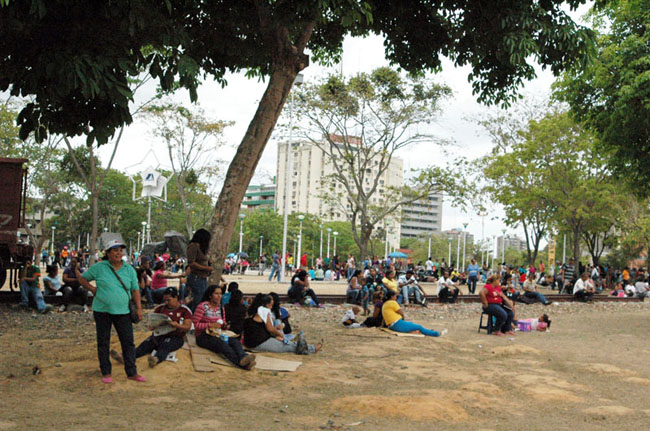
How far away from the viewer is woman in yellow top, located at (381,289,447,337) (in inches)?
512

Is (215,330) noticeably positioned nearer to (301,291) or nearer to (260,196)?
(301,291)

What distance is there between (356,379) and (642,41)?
1234cm

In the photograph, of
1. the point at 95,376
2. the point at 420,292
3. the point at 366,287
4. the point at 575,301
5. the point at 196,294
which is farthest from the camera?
the point at 575,301

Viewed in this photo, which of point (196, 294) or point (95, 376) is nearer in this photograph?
point (95, 376)

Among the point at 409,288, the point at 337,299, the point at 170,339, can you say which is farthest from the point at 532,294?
the point at 170,339

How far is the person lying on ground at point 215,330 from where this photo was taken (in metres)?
8.59

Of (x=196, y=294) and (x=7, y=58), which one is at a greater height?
(x=7, y=58)

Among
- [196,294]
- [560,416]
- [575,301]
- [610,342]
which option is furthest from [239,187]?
[575,301]

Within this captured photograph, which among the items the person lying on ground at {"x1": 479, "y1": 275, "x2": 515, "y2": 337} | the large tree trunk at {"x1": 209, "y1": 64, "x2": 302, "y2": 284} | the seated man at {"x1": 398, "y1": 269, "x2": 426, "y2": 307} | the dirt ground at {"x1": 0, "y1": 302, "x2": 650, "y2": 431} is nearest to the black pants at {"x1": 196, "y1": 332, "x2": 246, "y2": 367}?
the dirt ground at {"x1": 0, "y1": 302, "x2": 650, "y2": 431}

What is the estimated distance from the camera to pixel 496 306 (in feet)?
46.8

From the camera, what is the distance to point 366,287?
18344 mm

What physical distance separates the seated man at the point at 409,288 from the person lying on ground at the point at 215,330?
1216cm

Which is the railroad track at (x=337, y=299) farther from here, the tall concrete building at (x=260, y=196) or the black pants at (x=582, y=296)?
the tall concrete building at (x=260, y=196)

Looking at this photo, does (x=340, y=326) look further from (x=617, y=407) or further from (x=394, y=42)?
(x=617, y=407)
